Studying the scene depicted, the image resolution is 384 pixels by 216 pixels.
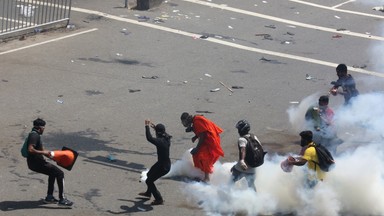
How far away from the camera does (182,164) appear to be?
13602mm

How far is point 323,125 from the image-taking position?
1420 centimetres

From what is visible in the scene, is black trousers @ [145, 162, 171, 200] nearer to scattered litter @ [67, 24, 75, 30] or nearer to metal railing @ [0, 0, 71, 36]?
metal railing @ [0, 0, 71, 36]

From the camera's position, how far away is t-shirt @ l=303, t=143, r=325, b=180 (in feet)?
39.0

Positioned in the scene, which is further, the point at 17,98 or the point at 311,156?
the point at 17,98

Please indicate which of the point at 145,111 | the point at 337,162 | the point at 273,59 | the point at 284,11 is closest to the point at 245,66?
the point at 273,59

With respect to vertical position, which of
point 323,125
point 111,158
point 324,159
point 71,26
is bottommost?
point 71,26

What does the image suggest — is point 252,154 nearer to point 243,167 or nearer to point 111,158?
point 243,167

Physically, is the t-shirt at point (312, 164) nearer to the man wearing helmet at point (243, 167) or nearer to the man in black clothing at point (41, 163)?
the man wearing helmet at point (243, 167)

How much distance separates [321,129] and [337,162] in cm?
140

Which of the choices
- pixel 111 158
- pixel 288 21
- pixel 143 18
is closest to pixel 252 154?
pixel 111 158

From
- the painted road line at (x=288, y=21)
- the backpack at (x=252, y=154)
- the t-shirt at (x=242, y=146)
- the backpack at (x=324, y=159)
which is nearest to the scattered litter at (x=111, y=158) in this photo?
the t-shirt at (x=242, y=146)

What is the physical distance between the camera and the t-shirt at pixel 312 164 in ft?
39.0

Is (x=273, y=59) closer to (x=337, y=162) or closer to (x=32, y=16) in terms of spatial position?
(x=32, y=16)

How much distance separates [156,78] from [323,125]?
6.13 metres
